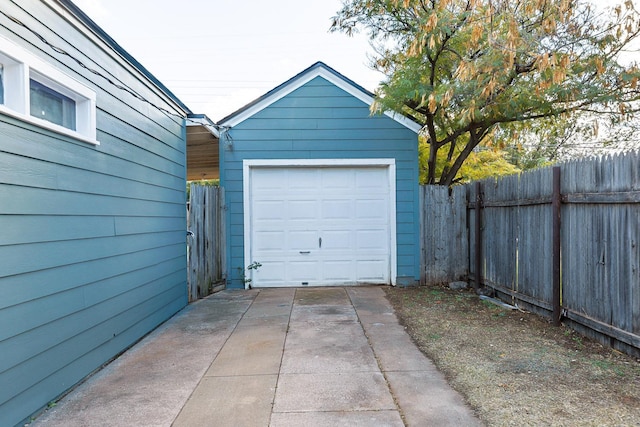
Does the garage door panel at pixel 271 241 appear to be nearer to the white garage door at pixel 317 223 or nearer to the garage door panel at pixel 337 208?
the white garage door at pixel 317 223

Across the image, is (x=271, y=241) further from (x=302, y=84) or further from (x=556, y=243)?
(x=556, y=243)

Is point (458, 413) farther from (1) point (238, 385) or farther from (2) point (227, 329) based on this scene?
(2) point (227, 329)

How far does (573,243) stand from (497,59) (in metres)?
2.44

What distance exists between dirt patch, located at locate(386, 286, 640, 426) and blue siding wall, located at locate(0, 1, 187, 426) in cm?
296

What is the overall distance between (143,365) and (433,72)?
5.65m

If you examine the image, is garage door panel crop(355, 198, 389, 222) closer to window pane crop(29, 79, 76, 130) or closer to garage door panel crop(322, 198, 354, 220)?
garage door panel crop(322, 198, 354, 220)

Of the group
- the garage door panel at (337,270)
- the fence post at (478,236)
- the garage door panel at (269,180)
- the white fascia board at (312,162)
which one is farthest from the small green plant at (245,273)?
the fence post at (478,236)

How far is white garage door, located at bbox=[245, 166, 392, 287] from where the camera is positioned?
23.7 ft

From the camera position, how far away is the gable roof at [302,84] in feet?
23.0

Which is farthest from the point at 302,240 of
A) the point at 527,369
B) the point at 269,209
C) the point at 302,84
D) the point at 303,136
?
the point at 527,369

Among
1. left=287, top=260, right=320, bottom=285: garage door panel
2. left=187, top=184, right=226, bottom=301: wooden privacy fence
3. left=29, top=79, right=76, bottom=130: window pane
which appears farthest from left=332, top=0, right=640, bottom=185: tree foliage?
left=29, top=79, right=76, bottom=130: window pane

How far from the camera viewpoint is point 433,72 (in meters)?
6.33

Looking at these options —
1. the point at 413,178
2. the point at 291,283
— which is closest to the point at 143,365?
the point at 291,283

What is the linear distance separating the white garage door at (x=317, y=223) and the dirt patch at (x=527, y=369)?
2.22 m
